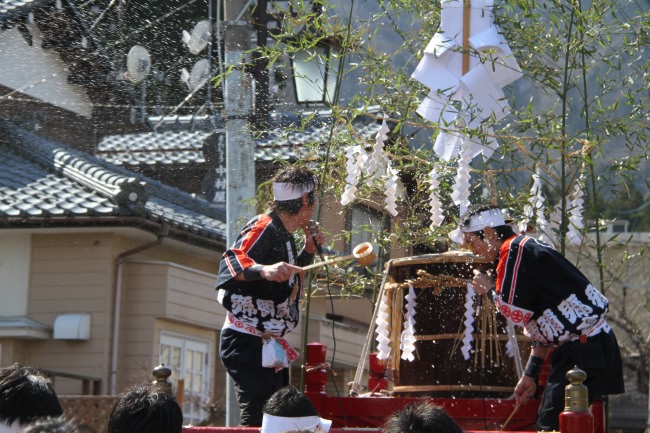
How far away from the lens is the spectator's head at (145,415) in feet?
8.89

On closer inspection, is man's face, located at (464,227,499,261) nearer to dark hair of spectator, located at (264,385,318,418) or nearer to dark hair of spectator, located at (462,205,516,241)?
dark hair of spectator, located at (462,205,516,241)

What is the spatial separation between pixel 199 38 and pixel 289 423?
875 cm

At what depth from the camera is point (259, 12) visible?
7688 millimetres

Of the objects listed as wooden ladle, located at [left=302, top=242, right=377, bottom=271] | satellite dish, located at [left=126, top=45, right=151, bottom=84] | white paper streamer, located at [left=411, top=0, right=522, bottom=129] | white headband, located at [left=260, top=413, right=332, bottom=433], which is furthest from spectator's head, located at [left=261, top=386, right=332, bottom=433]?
satellite dish, located at [left=126, top=45, right=151, bottom=84]

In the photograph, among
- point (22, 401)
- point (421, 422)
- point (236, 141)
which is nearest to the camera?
point (421, 422)

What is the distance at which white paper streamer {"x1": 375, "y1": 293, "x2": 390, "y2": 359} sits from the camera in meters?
5.34

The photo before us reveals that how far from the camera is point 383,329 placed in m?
5.36

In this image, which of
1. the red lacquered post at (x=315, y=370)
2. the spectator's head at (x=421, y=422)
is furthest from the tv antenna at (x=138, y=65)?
the spectator's head at (x=421, y=422)

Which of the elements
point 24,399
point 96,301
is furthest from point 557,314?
point 96,301

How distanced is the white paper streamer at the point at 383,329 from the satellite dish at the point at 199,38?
6393 millimetres

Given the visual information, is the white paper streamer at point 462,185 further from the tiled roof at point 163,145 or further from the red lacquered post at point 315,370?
the tiled roof at point 163,145

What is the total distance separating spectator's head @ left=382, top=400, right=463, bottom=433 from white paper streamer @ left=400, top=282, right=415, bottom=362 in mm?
2651

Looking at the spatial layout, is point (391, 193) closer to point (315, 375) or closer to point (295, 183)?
point (295, 183)

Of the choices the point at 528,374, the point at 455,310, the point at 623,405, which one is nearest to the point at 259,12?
the point at 455,310
